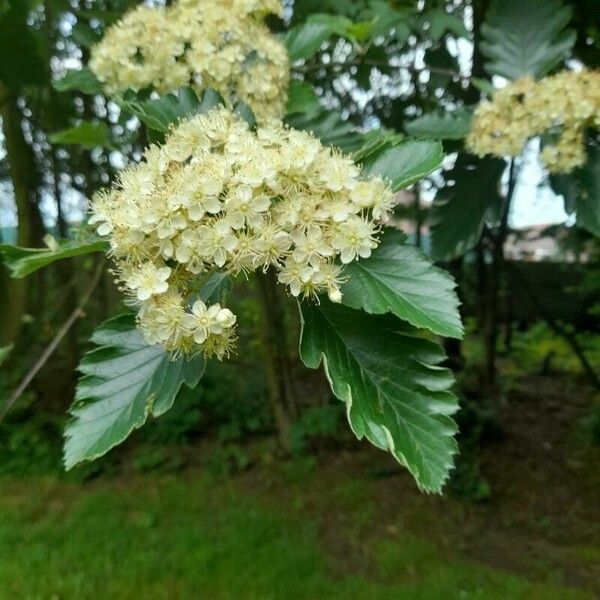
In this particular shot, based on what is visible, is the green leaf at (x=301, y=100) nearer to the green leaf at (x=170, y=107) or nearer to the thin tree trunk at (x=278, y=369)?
the green leaf at (x=170, y=107)

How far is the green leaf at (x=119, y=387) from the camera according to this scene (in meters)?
0.88

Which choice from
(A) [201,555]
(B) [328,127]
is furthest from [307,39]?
(A) [201,555]

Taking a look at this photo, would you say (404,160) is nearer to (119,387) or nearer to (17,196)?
(119,387)

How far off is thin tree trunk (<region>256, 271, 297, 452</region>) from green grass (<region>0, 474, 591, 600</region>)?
413 millimetres

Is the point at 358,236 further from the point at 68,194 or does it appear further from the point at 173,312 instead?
the point at 68,194

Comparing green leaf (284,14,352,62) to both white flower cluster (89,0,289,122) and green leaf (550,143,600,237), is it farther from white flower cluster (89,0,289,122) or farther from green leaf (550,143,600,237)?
green leaf (550,143,600,237)

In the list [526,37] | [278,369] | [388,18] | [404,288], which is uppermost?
[388,18]

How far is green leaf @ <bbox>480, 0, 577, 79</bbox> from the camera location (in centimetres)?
146

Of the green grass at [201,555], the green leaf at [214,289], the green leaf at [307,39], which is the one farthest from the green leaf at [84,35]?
the green grass at [201,555]

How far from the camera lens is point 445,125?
56.7 inches

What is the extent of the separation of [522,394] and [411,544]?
1804 millimetres

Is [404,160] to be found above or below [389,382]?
above

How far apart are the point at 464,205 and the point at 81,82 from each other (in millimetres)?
782

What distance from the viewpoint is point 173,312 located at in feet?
2.60
